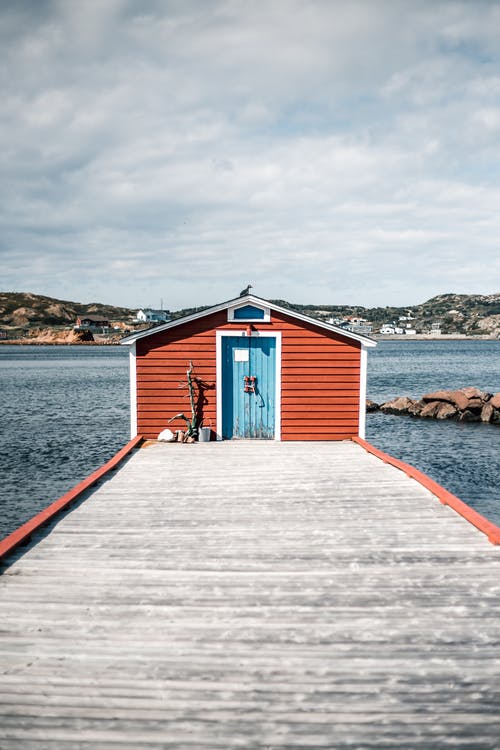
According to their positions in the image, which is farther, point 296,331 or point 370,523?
point 296,331

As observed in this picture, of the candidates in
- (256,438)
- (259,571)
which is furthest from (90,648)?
(256,438)

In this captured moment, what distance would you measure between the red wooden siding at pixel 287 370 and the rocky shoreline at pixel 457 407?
18254 mm

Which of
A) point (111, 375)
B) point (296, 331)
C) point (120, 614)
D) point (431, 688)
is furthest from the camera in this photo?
point (111, 375)

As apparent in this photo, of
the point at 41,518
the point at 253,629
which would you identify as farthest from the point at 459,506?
the point at 41,518

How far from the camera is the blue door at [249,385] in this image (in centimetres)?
1212

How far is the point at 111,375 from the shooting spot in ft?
190

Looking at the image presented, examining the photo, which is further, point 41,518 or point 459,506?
point 459,506

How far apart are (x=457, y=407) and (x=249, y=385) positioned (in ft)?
65.7

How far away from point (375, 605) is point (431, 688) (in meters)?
1.03

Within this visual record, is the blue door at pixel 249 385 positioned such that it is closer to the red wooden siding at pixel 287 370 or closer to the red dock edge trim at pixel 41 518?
the red wooden siding at pixel 287 370

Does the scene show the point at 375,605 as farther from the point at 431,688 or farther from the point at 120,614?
the point at 120,614

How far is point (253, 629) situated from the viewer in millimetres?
4172

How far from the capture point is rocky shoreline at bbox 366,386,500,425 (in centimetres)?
2811

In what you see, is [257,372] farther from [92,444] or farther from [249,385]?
[92,444]
